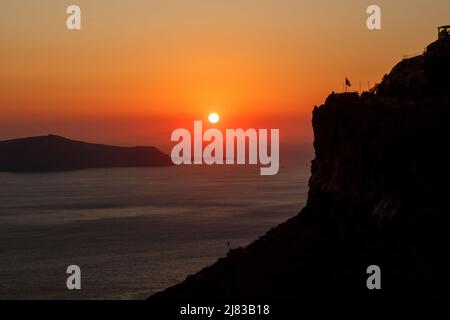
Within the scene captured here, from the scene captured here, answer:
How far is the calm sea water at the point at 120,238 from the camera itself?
72.7 metres

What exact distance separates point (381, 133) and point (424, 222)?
5.75m

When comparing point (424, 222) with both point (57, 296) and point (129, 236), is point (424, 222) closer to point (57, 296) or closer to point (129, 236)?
point (57, 296)

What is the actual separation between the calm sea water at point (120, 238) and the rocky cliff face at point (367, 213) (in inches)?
901

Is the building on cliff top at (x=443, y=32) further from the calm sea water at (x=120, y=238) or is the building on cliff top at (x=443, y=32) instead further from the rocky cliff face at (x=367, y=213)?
the calm sea water at (x=120, y=238)

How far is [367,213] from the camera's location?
37344mm

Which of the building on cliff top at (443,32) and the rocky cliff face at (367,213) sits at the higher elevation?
the building on cliff top at (443,32)

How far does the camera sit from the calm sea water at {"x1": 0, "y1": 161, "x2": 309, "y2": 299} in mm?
72688

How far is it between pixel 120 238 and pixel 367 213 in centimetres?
7207

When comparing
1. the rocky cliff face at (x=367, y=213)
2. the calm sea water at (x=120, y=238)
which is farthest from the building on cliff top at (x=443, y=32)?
the calm sea water at (x=120, y=238)

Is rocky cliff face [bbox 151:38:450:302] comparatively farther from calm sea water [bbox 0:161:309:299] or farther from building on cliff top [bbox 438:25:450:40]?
calm sea water [bbox 0:161:309:299]

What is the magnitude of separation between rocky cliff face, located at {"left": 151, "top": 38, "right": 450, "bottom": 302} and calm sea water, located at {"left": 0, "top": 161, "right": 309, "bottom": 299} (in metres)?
22.9

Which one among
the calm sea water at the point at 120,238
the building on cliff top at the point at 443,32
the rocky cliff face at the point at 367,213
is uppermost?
the building on cliff top at the point at 443,32

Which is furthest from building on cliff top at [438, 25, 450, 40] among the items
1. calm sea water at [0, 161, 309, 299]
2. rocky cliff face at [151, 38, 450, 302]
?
calm sea water at [0, 161, 309, 299]

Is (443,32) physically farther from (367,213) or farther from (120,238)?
(120,238)
